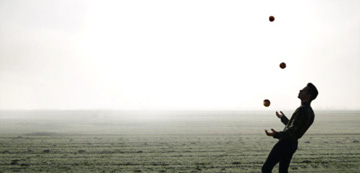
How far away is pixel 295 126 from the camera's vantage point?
559cm

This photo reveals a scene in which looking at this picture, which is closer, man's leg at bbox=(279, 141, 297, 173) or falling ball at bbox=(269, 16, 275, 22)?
man's leg at bbox=(279, 141, 297, 173)

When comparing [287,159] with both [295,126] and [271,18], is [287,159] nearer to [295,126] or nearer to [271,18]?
[295,126]

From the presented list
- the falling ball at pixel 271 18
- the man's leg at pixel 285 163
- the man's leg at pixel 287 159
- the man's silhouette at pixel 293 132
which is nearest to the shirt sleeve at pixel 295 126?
the man's silhouette at pixel 293 132

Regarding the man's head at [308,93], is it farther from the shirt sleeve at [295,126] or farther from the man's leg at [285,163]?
the man's leg at [285,163]

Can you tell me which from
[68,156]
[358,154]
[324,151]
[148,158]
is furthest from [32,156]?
[358,154]

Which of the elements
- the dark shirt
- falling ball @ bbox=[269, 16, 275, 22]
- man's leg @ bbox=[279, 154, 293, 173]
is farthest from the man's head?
falling ball @ bbox=[269, 16, 275, 22]

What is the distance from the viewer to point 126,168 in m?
12.0

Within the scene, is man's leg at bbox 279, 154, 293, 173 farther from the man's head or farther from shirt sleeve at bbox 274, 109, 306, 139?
the man's head

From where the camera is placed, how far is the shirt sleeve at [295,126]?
558cm

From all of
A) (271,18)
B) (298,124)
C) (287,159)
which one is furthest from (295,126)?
(271,18)

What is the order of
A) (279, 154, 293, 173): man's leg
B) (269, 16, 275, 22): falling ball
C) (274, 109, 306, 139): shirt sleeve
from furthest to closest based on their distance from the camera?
(269, 16, 275, 22): falling ball, (279, 154, 293, 173): man's leg, (274, 109, 306, 139): shirt sleeve

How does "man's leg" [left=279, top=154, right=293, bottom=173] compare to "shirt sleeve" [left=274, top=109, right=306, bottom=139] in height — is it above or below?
below

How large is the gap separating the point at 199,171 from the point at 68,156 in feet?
21.2

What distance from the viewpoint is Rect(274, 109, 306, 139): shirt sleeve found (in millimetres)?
5578
